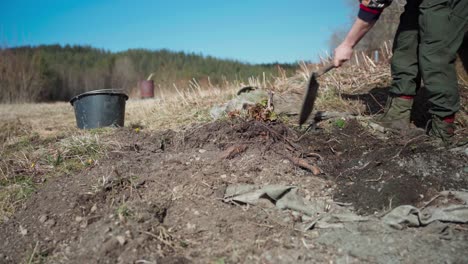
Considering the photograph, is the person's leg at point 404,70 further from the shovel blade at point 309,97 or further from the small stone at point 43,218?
the small stone at point 43,218

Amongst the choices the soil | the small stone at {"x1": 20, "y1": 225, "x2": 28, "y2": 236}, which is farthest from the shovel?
the small stone at {"x1": 20, "y1": 225, "x2": 28, "y2": 236}

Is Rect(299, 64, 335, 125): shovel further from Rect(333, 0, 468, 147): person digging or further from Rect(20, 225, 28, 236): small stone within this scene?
Rect(20, 225, 28, 236): small stone

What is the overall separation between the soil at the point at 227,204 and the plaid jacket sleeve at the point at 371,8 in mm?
984

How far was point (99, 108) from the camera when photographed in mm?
4969

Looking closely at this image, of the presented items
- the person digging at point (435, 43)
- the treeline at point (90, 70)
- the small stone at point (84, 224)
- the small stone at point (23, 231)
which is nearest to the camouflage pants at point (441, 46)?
the person digging at point (435, 43)

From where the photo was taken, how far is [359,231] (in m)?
1.94

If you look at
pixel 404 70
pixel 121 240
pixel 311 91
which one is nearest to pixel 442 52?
pixel 404 70

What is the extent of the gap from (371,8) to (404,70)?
897 millimetres

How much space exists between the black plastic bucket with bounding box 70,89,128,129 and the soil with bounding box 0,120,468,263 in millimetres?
1917

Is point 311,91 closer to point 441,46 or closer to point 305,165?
point 305,165

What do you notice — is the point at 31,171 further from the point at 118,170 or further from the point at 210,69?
the point at 210,69

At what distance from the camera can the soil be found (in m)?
1.82

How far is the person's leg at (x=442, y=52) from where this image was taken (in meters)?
2.81

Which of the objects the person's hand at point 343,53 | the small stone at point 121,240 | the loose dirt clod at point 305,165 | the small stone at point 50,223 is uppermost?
the person's hand at point 343,53
